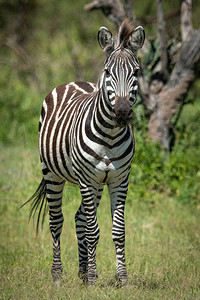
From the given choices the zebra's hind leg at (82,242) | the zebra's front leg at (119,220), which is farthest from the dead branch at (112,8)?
the zebra's front leg at (119,220)

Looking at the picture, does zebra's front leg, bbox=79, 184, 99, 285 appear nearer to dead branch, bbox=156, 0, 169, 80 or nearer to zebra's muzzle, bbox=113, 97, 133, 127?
zebra's muzzle, bbox=113, 97, 133, 127

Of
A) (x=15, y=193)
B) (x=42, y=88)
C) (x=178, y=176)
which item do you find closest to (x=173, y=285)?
(x=178, y=176)

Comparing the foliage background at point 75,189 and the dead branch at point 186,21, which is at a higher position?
the dead branch at point 186,21

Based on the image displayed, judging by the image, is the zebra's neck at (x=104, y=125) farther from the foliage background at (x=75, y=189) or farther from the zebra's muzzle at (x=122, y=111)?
the foliage background at (x=75, y=189)

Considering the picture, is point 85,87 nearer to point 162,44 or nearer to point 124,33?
point 124,33

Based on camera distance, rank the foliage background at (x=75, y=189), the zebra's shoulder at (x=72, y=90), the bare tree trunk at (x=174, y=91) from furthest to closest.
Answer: the bare tree trunk at (x=174, y=91) → the zebra's shoulder at (x=72, y=90) → the foliage background at (x=75, y=189)

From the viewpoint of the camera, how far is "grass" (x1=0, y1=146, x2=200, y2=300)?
420 cm

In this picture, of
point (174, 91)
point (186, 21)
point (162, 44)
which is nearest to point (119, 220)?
point (174, 91)

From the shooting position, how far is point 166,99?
8711mm

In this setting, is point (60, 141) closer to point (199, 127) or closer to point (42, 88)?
point (199, 127)

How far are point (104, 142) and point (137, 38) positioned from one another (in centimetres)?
95

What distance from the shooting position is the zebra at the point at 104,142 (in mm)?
4027

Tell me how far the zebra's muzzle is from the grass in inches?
55.8

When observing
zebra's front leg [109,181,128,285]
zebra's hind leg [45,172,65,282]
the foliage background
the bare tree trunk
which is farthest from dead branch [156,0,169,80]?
zebra's front leg [109,181,128,285]
